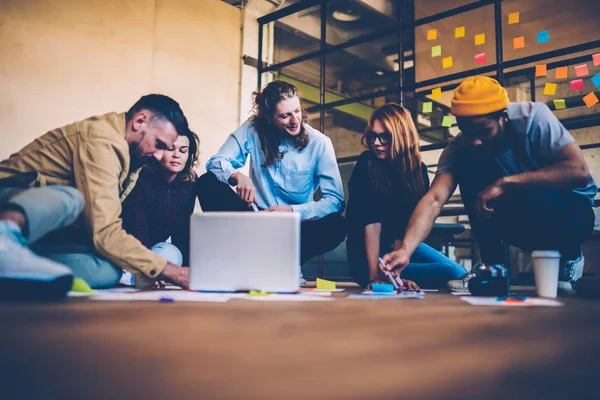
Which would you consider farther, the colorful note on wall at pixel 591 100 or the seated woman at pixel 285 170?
the colorful note on wall at pixel 591 100

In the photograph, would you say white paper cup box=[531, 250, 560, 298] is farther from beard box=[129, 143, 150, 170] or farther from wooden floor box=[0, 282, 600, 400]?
beard box=[129, 143, 150, 170]

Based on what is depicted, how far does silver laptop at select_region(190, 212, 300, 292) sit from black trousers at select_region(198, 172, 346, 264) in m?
0.82

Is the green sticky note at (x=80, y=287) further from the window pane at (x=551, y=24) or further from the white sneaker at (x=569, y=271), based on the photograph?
the window pane at (x=551, y=24)

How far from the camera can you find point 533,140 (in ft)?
5.93

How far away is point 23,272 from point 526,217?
163cm

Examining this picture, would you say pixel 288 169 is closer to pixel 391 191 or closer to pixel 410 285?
pixel 391 191

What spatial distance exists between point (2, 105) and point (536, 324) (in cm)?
325

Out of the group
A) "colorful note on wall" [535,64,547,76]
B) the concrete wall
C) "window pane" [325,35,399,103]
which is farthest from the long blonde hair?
"window pane" [325,35,399,103]

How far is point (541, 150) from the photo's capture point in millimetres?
1786

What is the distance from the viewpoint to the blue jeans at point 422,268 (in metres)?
2.09

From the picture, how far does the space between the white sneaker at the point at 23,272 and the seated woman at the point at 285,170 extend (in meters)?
1.11

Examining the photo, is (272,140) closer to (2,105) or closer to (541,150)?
(541,150)

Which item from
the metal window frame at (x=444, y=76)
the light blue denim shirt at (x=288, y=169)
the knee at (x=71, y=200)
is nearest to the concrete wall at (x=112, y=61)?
the metal window frame at (x=444, y=76)

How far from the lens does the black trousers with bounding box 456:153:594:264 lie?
1.72 metres
